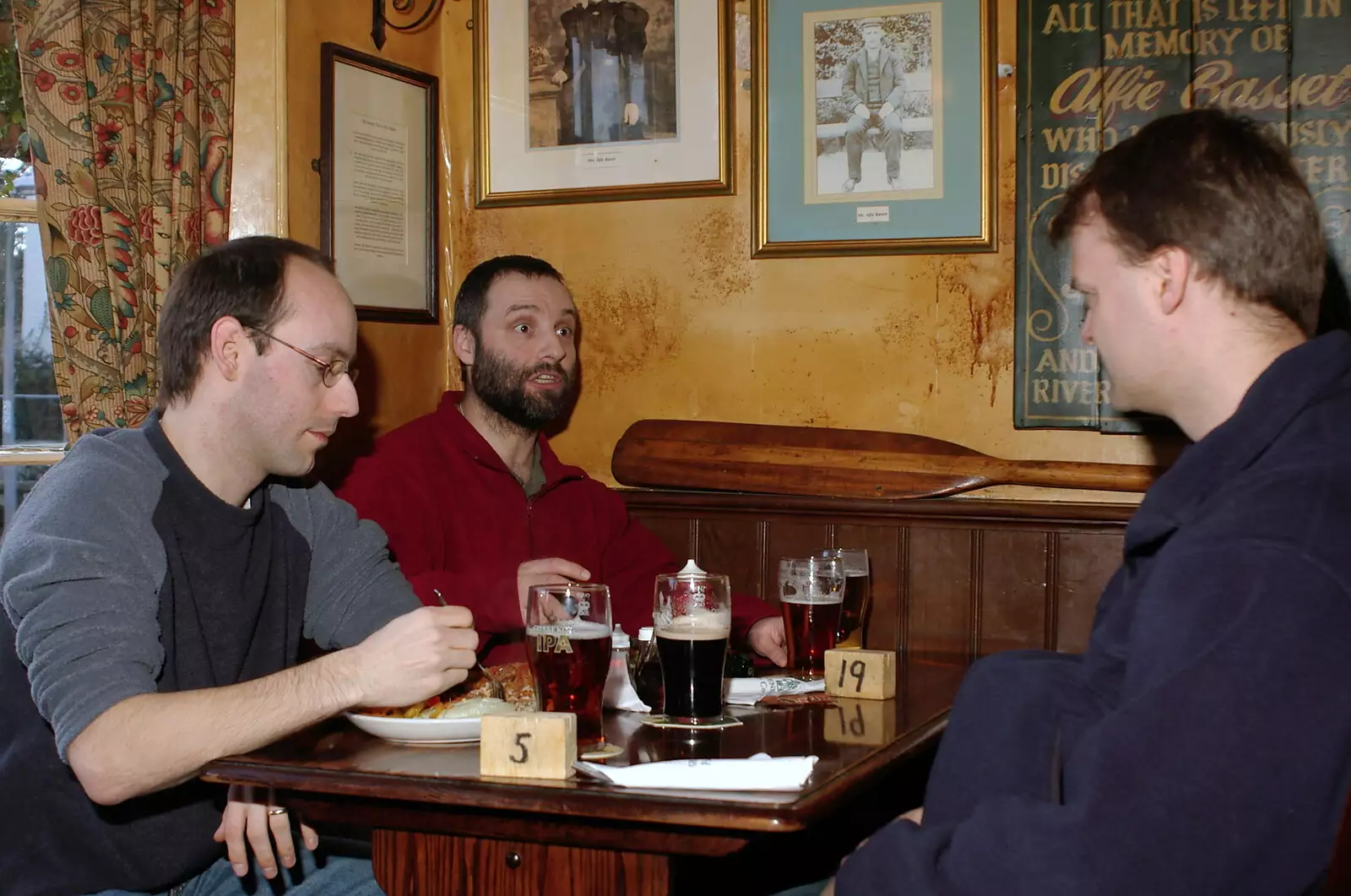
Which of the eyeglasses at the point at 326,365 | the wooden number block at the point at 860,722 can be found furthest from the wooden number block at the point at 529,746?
the eyeglasses at the point at 326,365

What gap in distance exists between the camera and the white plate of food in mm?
1626

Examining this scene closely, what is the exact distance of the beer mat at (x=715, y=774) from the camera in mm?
1396

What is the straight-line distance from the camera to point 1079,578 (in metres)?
2.78

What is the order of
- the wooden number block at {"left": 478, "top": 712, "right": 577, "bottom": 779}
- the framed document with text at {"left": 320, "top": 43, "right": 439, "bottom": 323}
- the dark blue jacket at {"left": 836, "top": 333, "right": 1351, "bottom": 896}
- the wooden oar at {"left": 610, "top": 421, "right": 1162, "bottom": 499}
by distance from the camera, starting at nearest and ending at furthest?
1. the dark blue jacket at {"left": 836, "top": 333, "right": 1351, "bottom": 896}
2. the wooden number block at {"left": 478, "top": 712, "right": 577, "bottom": 779}
3. the wooden oar at {"left": 610, "top": 421, "right": 1162, "bottom": 499}
4. the framed document with text at {"left": 320, "top": 43, "right": 439, "bottom": 323}

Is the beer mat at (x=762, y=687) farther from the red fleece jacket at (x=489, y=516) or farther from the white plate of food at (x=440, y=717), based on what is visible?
the red fleece jacket at (x=489, y=516)

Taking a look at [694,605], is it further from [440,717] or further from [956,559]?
[956,559]

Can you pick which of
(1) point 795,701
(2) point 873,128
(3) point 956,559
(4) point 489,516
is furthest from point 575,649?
(2) point 873,128

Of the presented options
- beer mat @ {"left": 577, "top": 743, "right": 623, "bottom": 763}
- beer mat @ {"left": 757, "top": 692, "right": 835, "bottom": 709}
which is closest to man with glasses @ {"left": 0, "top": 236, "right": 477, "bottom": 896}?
beer mat @ {"left": 577, "top": 743, "right": 623, "bottom": 763}

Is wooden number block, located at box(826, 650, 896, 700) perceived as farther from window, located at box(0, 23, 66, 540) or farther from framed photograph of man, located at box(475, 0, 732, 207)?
window, located at box(0, 23, 66, 540)

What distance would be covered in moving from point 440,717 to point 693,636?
13.1 inches

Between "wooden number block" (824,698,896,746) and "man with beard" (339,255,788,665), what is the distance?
3.05 feet

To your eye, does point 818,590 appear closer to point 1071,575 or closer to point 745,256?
point 1071,575

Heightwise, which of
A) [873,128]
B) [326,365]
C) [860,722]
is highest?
[873,128]

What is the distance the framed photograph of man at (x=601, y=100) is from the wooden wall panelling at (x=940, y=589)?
943 millimetres
